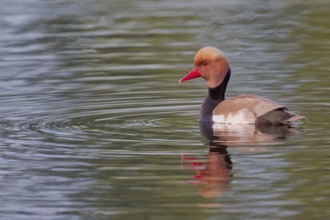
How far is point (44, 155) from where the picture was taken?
9.98m

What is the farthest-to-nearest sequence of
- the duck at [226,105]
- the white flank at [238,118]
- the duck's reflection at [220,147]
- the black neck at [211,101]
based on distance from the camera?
the black neck at [211,101] < the white flank at [238,118] < the duck at [226,105] < the duck's reflection at [220,147]

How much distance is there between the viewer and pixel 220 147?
1024 cm

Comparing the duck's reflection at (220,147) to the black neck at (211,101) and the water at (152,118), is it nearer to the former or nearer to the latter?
the water at (152,118)

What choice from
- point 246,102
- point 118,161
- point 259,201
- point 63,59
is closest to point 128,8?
point 63,59

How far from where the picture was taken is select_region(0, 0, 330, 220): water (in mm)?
8156

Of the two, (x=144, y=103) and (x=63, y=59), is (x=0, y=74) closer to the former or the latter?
(x=63, y=59)

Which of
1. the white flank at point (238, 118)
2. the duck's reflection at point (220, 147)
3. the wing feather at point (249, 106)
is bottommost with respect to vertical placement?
the duck's reflection at point (220, 147)

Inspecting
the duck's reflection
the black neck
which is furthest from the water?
the black neck

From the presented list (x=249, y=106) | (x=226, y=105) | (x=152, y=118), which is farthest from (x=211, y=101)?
(x=249, y=106)

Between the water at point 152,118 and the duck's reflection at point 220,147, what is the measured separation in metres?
0.02

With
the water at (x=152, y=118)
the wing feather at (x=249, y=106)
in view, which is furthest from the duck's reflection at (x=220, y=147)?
the wing feather at (x=249, y=106)

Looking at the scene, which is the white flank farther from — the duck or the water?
the water

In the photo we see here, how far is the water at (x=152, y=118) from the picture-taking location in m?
8.16

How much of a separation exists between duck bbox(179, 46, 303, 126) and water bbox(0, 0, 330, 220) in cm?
20
